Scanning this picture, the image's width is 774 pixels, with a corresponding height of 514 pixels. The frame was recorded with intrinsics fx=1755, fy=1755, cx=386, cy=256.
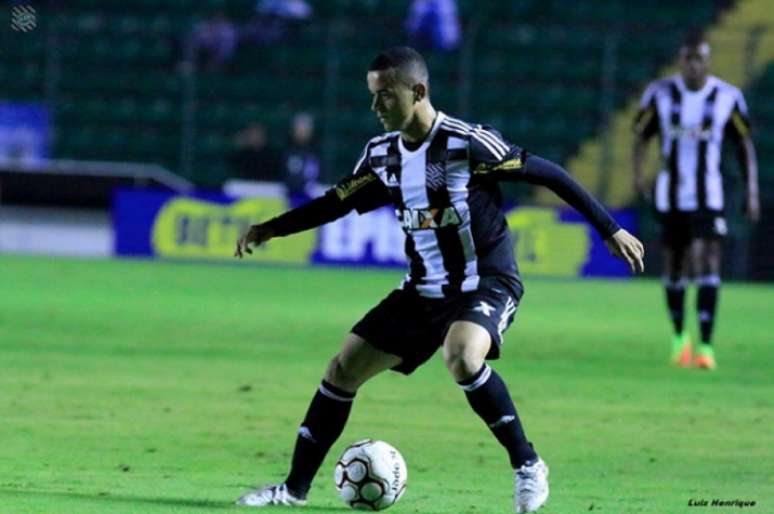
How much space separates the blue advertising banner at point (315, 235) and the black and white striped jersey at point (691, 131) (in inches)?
380

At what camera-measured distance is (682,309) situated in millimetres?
13094

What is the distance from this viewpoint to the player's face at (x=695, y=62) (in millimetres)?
12883

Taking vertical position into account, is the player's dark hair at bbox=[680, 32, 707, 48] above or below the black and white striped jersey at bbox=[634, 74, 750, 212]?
above

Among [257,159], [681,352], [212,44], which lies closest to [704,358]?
[681,352]

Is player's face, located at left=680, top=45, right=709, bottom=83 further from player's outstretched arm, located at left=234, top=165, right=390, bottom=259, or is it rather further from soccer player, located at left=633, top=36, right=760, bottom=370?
player's outstretched arm, located at left=234, top=165, right=390, bottom=259

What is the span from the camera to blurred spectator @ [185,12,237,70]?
26438mm

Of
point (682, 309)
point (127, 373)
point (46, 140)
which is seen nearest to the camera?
point (127, 373)

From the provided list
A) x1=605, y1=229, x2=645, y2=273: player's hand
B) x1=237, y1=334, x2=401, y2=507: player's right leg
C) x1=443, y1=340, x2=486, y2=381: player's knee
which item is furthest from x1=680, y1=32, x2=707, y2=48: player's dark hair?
x1=443, y1=340, x2=486, y2=381: player's knee

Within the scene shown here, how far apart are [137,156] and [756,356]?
14.8m

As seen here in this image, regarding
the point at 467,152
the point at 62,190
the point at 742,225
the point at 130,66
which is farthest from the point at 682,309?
the point at 130,66

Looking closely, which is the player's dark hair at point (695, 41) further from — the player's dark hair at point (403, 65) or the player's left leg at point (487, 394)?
the player's left leg at point (487, 394)

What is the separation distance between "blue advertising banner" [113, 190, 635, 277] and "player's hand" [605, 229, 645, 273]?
16.7 meters

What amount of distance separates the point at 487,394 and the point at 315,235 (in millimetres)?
17808

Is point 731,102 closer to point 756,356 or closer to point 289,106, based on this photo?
point 756,356
